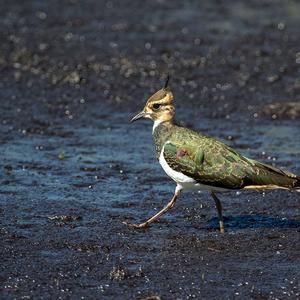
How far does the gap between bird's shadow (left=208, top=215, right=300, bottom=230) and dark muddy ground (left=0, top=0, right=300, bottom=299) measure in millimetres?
28

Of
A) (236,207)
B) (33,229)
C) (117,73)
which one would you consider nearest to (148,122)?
(117,73)

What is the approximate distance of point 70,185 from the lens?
9.86 meters

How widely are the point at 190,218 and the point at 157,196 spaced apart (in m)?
0.78

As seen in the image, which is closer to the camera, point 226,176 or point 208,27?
point 226,176

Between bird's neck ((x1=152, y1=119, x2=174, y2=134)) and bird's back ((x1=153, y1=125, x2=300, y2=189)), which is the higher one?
bird's neck ((x1=152, y1=119, x2=174, y2=134))

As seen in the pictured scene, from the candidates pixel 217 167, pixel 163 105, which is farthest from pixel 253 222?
pixel 163 105

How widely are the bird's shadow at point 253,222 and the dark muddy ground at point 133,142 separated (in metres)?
0.03

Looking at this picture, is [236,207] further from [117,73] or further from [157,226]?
[117,73]

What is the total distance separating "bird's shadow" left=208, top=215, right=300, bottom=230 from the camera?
8.66 metres

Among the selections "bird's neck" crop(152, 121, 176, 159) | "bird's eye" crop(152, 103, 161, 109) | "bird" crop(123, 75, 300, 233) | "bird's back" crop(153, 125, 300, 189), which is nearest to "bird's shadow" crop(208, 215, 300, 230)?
"bird" crop(123, 75, 300, 233)

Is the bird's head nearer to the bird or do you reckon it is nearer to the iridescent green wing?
the bird

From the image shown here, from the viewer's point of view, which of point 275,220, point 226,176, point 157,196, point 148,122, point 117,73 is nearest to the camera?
point 226,176

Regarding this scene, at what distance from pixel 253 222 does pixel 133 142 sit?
9.95 feet

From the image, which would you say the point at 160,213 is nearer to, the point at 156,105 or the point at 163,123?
the point at 163,123
